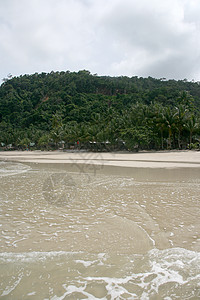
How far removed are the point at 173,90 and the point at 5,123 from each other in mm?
67304

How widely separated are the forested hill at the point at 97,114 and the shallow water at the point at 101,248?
31.3 metres

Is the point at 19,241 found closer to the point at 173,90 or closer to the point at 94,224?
the point at 94,224

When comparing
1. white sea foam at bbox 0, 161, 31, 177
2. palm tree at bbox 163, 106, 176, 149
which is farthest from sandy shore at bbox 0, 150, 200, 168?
palm tree at bbox 163, 106, 176, 149

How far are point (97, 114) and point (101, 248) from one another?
5456 centimetres

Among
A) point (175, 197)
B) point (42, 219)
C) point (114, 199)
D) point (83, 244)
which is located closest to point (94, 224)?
point (83, 244)

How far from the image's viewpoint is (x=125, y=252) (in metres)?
4.05

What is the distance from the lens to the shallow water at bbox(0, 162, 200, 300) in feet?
10.2

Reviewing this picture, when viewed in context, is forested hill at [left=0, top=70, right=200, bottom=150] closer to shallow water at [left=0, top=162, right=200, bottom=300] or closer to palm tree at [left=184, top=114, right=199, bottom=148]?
palm tree at [left=184, top=114, right=199, bottom=148]

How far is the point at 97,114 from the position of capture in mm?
57656

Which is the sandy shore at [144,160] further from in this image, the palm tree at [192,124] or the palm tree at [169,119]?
the palm tree at [169,119]

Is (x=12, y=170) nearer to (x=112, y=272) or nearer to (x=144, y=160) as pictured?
(x=144, y=160)

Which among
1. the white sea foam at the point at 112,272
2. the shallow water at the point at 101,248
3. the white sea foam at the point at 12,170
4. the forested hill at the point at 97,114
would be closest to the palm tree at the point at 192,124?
the forested hill at the point at 97,114

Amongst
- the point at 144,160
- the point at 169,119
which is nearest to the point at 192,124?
the point at 169,119

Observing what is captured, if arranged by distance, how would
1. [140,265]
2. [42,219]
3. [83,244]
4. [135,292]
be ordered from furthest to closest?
1. [42,219]
2. [83,244]
3. [140,265]
4. [135,292]
